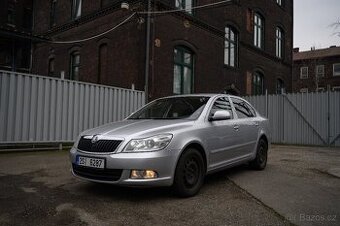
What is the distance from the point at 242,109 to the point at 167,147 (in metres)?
3.00

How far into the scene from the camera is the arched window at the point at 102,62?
1689 cm

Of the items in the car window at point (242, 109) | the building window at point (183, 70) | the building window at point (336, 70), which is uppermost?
the building window at point (336, 70)

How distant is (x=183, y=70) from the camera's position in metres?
17.2

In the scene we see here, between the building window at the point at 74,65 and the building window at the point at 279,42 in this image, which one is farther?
the building window at the point at 279,42

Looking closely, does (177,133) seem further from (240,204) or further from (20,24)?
(20,24)

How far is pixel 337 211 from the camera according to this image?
467cm

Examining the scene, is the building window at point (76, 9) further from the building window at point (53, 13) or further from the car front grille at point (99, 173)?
the car front grille at point (99, 173)

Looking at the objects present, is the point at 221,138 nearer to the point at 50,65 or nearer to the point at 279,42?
the point at 50,65

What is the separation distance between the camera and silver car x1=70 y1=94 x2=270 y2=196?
4.71 metres

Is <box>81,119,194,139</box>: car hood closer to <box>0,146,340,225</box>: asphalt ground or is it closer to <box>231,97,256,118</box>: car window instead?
<box>0,146,340,225</box>: asphalt ground

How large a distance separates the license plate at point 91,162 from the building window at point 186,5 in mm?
13028

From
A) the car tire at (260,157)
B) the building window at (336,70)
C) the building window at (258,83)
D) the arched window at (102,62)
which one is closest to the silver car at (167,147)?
the car tire at (260,157)

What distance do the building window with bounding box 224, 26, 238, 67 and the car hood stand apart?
16.4 meters

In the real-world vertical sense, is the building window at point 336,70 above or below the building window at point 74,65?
above
